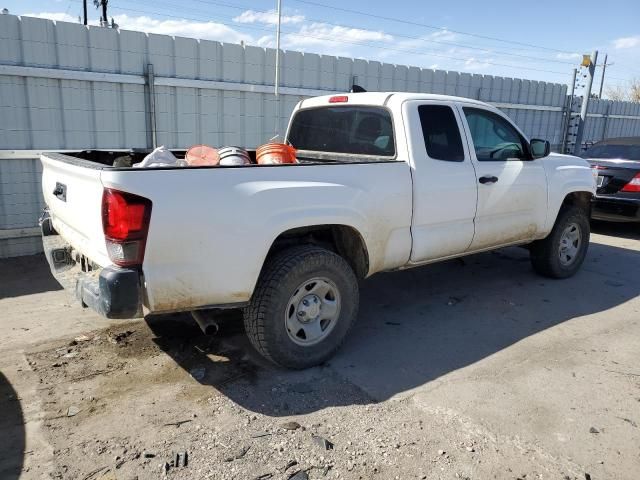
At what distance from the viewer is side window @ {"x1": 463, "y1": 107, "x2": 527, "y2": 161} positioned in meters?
4.96

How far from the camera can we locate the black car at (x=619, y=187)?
28.0ft

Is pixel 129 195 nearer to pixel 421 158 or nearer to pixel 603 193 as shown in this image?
pixel 421 158

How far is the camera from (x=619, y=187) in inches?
343

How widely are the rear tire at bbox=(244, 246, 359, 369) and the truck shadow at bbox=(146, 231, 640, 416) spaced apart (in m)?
0.18

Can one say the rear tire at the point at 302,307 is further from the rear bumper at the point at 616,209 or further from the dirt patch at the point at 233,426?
the rear bumper at the point at 616,209

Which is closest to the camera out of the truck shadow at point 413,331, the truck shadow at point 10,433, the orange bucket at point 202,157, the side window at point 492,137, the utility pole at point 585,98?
the truck shadow at point 10,433

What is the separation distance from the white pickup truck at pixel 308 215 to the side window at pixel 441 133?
15 mm

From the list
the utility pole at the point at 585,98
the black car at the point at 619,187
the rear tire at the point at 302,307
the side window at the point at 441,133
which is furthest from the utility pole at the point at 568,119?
the rear tire at the point at 302,307

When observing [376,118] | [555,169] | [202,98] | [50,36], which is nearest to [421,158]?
[376,118]

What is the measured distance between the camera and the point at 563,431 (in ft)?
10.3

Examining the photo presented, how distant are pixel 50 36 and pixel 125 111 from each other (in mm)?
1177

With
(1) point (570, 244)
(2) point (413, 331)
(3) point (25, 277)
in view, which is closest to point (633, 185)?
(1) point (570, 244)

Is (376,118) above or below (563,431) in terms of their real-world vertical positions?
above

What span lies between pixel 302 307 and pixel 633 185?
721 centimetres
